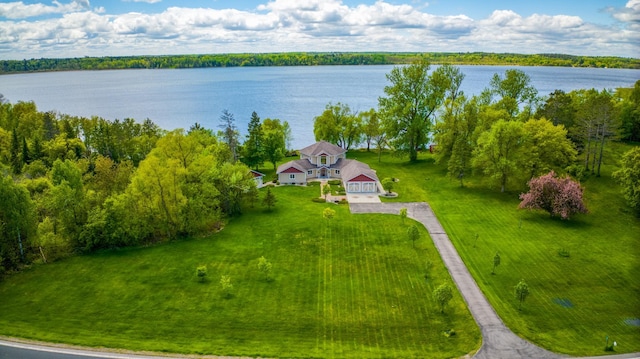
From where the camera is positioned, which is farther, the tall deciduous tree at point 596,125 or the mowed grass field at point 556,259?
the tall deciduous tree at point 596,125

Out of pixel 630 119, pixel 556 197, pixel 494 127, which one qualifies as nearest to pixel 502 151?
pixel 494 127

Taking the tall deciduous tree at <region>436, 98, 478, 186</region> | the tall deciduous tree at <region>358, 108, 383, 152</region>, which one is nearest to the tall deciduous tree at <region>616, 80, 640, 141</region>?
A: the tall deciduous tree at <region>436, 98, 478, 186</region>

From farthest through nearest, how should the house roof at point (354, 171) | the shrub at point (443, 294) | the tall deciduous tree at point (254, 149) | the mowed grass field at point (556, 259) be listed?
1. the tall deciduous tree at point (254, 149)
2. the house roof at point (354, 171)
3. the shrub at point (443, 294)
4. the mowed grass field at point (556, 259)

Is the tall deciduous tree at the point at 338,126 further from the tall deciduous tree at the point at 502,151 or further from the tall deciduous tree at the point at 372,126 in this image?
the tall deciduous tree at the point at 502,151

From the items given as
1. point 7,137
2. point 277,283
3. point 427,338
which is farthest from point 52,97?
point 427,338

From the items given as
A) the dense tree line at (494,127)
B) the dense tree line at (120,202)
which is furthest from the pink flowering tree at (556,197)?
the dense tree line at (120,202)

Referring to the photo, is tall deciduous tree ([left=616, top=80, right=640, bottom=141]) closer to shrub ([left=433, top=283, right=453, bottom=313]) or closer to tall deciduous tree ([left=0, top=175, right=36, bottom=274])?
shrub ([left=433, top=283, right=453, bottom=313])

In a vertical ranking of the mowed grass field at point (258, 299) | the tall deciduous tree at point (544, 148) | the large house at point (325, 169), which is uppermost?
the tall deciduous tree at point (544, 148)
